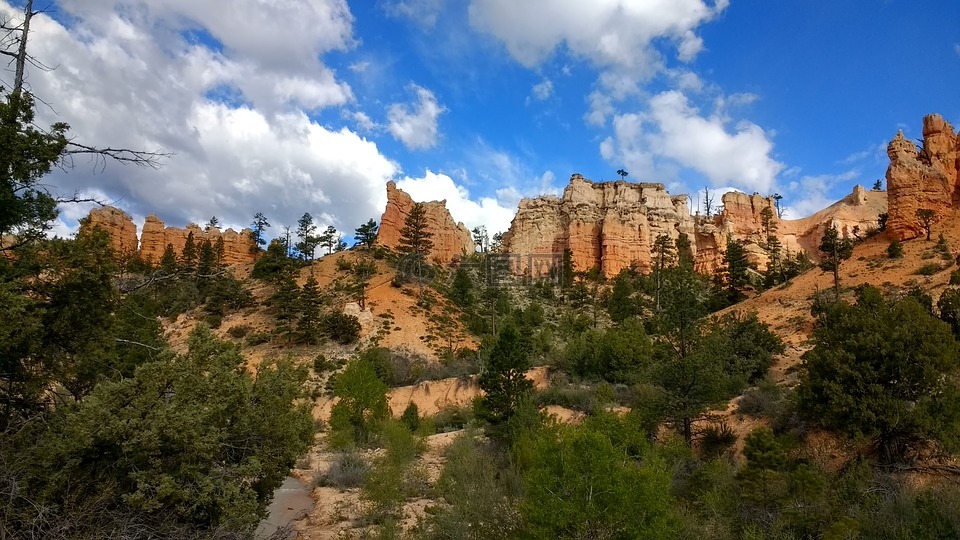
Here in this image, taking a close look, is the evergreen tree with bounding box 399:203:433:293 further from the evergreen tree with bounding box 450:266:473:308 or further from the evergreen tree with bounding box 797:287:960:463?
the evergreen tree with bounding box 797:287:960:463

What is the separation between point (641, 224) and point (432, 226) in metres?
28.4

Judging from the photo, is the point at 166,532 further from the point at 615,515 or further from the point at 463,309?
the point at 463,309

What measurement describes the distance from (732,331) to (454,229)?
51.9 metres

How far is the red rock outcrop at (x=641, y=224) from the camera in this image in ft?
222

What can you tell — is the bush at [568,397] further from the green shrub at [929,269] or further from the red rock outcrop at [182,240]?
the red rock outcrop at [182,240]

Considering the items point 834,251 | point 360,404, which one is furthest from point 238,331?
point 834,251

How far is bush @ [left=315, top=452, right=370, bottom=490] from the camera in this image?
18656mm

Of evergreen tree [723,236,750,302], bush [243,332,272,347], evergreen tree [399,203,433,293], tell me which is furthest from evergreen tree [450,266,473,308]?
evergreen tree [723,236,750,302]

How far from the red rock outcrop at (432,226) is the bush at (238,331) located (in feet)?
78.6

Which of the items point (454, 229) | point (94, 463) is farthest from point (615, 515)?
point (454, 229)

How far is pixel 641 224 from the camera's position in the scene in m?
70.1

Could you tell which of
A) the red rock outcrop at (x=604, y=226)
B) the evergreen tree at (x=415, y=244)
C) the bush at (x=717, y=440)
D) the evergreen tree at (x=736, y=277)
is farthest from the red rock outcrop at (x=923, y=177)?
the evergreen tree at (x=415, y=244)

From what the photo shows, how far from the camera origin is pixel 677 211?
3083 inches

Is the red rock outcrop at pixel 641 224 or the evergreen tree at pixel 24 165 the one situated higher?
the red rock outcrop at pixel 641 224
